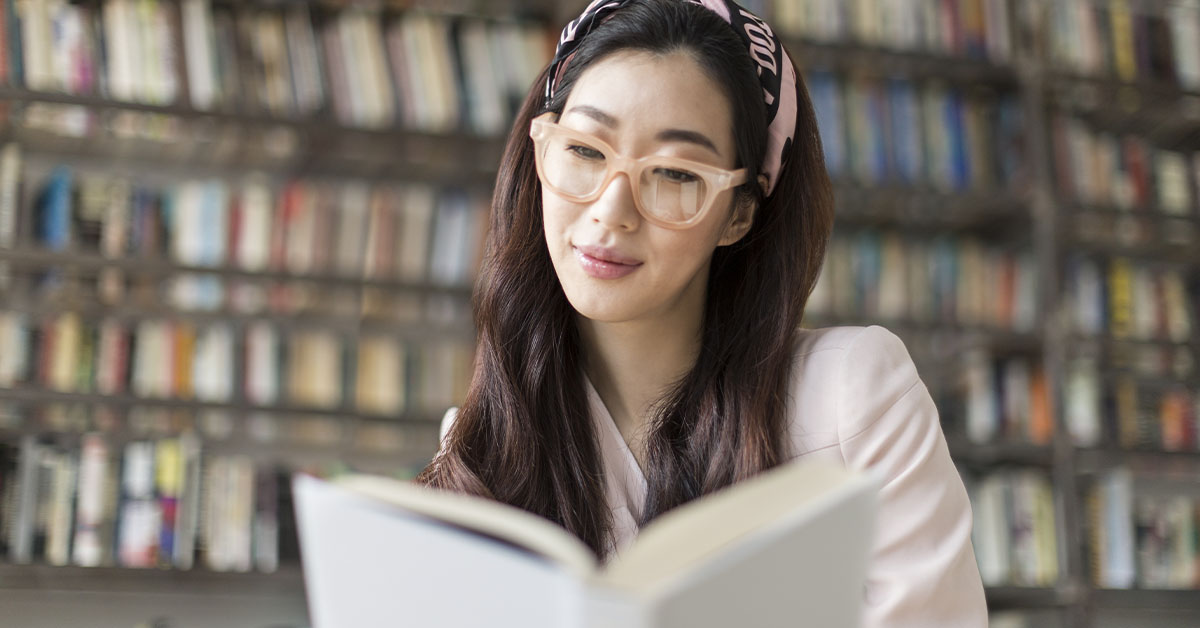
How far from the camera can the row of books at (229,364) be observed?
7.44 feet

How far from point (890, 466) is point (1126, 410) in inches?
81.3

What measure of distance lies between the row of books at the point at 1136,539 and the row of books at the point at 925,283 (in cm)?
46

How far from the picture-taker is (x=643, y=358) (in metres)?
1.31

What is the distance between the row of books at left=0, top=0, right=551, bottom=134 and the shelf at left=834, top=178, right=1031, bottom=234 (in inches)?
32.9

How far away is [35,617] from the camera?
2.35m

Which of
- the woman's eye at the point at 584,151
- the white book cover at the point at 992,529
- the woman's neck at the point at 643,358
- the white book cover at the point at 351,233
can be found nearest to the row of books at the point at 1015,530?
the white book cover at the point at 992,529

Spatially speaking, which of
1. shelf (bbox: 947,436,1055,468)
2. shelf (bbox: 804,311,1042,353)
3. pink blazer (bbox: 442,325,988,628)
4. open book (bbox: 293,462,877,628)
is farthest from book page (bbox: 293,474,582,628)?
shelf (bbox: 947,436,1055,468)

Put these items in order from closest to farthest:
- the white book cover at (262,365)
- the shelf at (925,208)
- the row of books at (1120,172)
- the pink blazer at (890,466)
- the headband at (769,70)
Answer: the pink blazer at (890,466) → the headband at (769,70) → the white book cover at (262,365) → the shelf at (925,208) → the row of books at (1120,172)

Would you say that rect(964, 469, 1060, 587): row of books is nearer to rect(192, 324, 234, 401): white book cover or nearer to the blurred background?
the blurred background

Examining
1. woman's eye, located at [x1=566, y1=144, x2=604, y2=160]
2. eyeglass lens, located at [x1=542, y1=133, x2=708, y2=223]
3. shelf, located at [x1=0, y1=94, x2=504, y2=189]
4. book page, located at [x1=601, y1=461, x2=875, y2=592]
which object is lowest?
book page, located at [x1=601, y1=461, x2=875, y2=592]

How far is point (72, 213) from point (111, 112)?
0.22 m

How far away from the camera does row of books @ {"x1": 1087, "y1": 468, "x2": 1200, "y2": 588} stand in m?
2.73

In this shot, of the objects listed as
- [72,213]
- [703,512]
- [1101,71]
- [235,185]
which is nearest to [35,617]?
[72,213]

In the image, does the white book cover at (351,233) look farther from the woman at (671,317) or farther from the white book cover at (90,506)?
the woman at (671,317)
